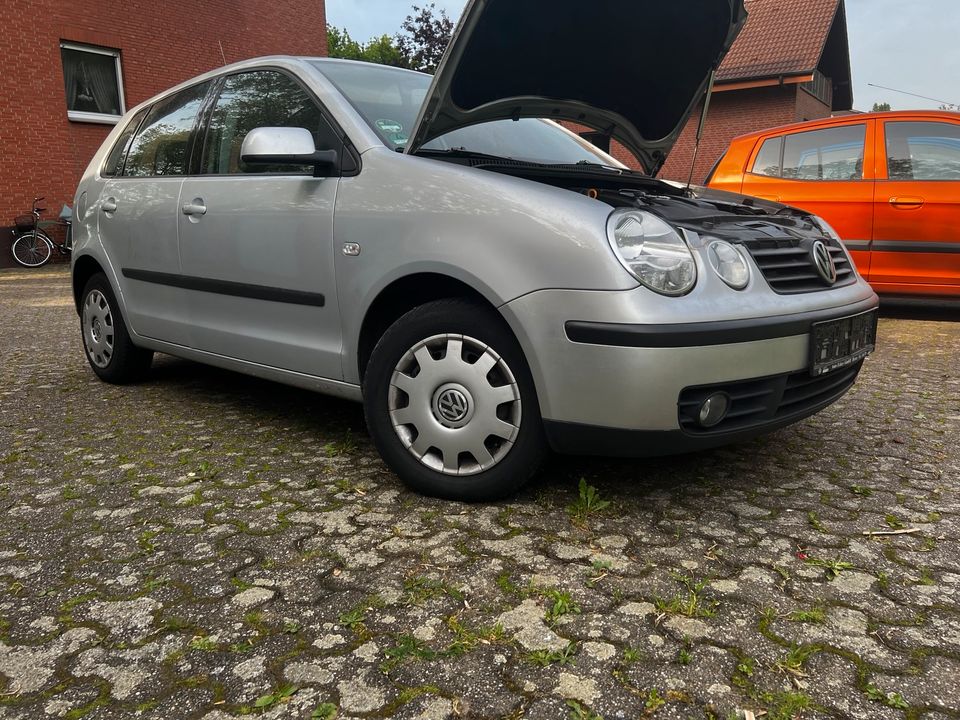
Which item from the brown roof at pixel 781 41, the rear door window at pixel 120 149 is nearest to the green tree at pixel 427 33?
the brown roof at pixel 781 41

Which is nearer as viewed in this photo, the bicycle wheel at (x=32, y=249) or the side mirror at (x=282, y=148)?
→ the side mirror at (x=282, y=148)

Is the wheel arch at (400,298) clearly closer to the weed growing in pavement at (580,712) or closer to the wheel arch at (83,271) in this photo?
the weed growing in pavement at (580,712)

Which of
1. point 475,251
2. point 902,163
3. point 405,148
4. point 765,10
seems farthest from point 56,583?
point 765,10

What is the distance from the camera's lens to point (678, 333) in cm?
242

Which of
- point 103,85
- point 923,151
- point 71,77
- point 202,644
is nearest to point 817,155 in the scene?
point 923,151

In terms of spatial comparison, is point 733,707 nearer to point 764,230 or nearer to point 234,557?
point 234,557

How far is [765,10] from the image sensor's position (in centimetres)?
2586

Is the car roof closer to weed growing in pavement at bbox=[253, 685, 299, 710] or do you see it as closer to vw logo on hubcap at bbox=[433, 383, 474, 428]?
vw logo on hubcap at bbox=[433, 383, 474, 428]

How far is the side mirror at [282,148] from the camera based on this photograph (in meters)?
3.07

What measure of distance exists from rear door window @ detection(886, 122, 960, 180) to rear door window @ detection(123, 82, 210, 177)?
5475 millimetres

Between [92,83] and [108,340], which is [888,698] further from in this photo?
[92,83]

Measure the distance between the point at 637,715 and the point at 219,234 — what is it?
282cm

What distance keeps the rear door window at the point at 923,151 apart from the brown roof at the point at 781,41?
16.6 m

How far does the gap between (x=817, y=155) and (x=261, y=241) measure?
18.0 ft
